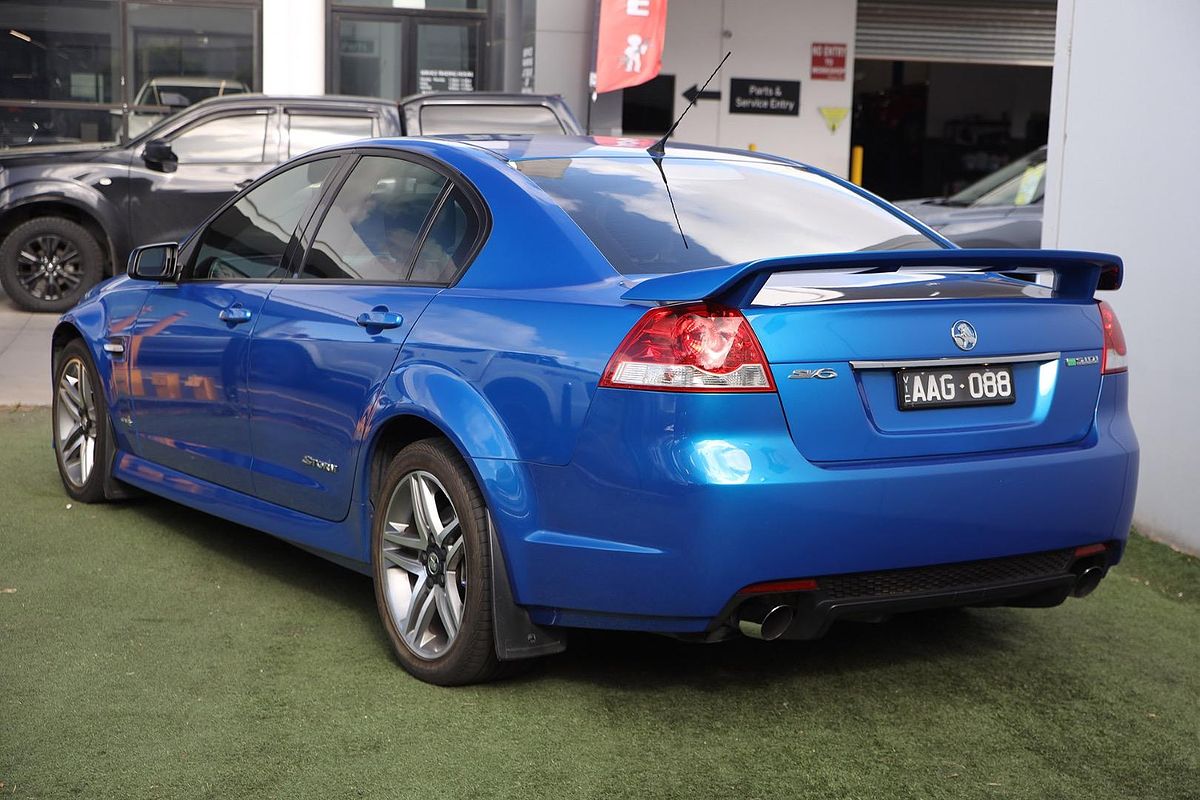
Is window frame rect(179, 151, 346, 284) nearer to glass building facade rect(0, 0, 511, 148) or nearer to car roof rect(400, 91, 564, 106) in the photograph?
car roof rect(400, 91, 564, 106)

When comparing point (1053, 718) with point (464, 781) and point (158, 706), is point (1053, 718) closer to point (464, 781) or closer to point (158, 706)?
point (464, 781)

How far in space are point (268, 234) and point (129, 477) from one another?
→ 1347 millimetres

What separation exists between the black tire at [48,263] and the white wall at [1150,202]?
8.90 m

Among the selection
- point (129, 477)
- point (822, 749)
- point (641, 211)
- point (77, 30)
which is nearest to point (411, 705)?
point (822, 749)

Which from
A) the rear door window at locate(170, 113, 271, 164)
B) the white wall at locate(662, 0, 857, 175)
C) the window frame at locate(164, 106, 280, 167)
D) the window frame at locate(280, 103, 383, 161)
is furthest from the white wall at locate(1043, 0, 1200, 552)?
the white wall at locate(662, 0, 857, 175)

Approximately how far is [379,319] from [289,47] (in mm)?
14741

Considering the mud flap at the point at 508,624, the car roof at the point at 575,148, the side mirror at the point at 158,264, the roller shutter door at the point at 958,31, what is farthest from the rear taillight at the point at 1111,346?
the roller shutter door at the point at 958,31

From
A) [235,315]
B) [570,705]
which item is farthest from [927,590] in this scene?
[235,315]

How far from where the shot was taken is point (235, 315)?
16.6 ft

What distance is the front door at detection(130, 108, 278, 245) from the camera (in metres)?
12.9

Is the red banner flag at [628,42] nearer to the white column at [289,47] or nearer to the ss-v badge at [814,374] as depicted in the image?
the white column at [289,47]

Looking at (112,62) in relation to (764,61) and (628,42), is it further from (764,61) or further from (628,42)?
(764,61)

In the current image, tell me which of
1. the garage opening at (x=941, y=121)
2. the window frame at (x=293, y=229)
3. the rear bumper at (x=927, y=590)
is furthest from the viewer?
the garage opening at (x=941, y=121)

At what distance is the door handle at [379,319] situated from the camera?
14.1 feet
